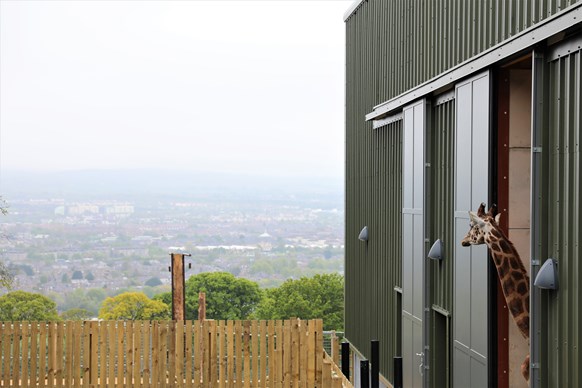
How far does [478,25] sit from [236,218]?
85.8m

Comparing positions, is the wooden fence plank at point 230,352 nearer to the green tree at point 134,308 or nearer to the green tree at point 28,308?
the green tree at point 28,308

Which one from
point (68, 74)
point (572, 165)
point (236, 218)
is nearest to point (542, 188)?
point (572, 165)

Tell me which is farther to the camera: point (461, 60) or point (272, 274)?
point (272, 274)

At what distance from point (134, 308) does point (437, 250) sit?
1230 inches

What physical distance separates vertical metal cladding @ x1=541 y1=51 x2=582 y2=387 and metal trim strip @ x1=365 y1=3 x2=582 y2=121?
0.29m

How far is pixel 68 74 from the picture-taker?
10162 centimetres

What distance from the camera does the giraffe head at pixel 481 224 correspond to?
27.7 feet

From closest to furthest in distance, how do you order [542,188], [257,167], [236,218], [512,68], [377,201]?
1. [542,188]
2. [512,68]
3. [377,201]
4. [236,218]
5. [257,167]

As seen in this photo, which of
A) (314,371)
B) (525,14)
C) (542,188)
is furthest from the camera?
(314,371)

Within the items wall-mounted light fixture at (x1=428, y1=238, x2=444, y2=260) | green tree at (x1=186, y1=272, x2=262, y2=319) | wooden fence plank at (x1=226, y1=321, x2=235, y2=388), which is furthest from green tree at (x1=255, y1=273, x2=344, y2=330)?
wall-mounted light fixture at (x1=428, y1=238, x2=444, y2=260)

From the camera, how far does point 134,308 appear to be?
4056cm

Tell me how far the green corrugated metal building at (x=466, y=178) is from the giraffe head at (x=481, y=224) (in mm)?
475

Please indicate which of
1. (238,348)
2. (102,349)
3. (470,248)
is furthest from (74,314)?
(470,248)

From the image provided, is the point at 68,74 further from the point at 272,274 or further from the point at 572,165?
→ the point at 572,165
